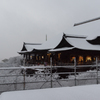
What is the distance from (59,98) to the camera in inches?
266

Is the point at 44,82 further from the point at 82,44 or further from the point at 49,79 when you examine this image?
the point at 82,44

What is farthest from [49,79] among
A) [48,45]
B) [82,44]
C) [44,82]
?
[48,45]

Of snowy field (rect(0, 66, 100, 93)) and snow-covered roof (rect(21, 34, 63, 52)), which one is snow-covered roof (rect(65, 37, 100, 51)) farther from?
snowy field (rect(0, 66, 100, 93))

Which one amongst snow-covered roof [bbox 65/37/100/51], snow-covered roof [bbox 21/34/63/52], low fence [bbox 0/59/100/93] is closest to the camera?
low fence [bbox 0/59/100/93]

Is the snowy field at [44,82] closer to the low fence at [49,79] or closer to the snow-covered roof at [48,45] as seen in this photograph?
the low fence at [49,79]

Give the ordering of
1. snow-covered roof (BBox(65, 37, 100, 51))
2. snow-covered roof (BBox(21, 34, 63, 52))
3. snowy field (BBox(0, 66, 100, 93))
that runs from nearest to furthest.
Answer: snowy field (BBox(0, 66, 100, 93)) < snow-covered roof (BBox(65, 37, 100, 51)) < snow-covered roof (BBox(21, 34, 63, 52))

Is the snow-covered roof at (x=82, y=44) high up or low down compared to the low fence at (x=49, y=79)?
up

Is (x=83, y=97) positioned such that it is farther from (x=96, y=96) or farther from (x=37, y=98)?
(x=37, y=98)

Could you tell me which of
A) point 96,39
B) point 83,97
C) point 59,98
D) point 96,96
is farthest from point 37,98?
point 96,39

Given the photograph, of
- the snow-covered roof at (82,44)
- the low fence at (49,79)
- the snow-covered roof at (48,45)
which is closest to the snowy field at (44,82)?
the low fence at (49,79)

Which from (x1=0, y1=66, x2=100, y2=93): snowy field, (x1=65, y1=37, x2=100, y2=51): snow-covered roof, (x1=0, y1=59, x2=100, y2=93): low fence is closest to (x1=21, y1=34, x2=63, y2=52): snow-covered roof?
(x1=65, y1=37, x2=100, y2=51): snow-covered roof

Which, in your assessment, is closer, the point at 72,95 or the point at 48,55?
the point at 72,95

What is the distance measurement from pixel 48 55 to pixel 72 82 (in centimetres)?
1676

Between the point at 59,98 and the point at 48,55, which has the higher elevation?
the point at 48,55
